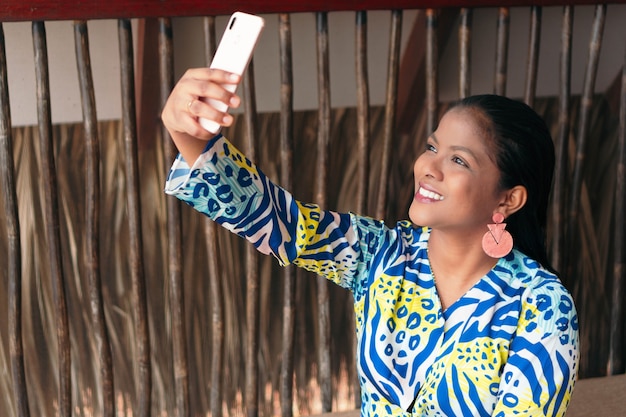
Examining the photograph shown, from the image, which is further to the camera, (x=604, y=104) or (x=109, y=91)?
(x=604, y=104)

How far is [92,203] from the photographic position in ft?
6.48

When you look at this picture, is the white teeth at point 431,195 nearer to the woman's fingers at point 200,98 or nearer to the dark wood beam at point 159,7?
the woman's fingers at point 200,98

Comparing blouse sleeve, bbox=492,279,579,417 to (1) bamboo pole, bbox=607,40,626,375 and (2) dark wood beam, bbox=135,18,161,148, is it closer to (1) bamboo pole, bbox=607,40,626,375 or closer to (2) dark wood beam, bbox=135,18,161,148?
(1) bamboo pole, bbox=607,40,626,375

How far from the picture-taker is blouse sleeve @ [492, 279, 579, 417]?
1.15 m

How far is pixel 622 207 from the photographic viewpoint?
2.27m

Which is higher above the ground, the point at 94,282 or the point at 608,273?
the point at 94,282

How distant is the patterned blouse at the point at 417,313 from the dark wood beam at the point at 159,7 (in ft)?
2.40

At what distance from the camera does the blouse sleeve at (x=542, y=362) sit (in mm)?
1154

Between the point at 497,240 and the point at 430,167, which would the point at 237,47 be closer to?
the point at 430,167

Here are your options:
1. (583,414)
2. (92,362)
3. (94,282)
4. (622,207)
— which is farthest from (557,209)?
(92,362)

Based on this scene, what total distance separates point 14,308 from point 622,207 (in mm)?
1737

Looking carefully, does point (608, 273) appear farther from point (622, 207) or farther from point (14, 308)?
point (14, 308)

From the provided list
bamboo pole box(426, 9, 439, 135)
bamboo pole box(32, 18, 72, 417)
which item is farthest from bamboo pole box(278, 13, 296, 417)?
bamboo pole box(32, 18, 72, 417)

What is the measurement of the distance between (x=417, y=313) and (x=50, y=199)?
1.07 metres
